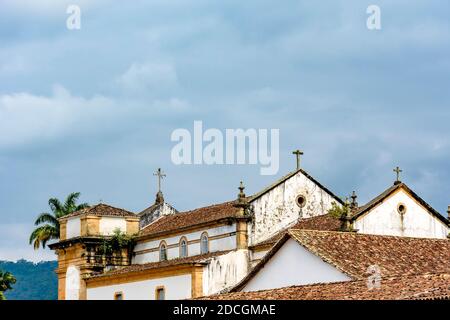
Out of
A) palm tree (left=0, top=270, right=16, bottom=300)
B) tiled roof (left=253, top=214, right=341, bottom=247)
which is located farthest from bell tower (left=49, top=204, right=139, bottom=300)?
tiled roof (left=253, top=214, right=341, bottom=247)

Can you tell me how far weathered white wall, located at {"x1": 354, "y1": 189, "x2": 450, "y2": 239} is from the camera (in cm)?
4544

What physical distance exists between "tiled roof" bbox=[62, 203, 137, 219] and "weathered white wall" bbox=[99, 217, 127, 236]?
261mm

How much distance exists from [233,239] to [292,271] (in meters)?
14.6

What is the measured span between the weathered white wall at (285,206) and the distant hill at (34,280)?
6014 cm

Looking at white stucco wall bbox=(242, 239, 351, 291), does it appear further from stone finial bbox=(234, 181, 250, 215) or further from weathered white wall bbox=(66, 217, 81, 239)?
weathered white wall bbox=(66, 217, 81, 239)

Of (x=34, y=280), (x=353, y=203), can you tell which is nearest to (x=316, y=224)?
(x=353, y=203)

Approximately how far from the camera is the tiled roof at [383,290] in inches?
910

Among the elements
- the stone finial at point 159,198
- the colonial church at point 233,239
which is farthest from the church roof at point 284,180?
the stone finial at point 159,198

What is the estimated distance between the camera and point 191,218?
175ft

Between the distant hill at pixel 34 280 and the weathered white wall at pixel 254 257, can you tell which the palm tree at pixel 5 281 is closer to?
the weathered white wall at pixel 254 257

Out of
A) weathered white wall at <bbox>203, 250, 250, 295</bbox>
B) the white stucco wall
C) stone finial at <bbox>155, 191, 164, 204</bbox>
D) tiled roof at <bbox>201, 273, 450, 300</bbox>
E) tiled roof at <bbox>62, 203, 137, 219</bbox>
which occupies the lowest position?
tiled roof at <bbox>201, 273, 450, 300</bbox>

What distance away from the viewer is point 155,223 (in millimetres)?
58156

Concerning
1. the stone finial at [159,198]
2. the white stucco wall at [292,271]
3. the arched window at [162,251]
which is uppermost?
the stone finial at [159,198]
